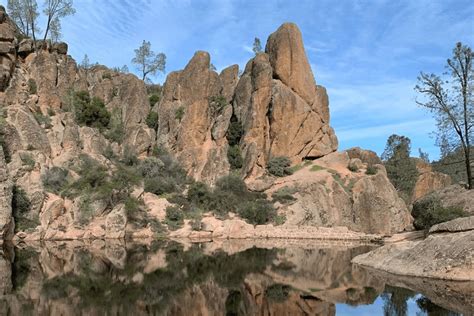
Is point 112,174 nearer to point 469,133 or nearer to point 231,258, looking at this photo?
point 231,258

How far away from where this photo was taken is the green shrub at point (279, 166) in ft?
155

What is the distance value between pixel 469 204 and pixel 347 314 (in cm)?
1503

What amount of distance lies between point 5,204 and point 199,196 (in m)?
16.6

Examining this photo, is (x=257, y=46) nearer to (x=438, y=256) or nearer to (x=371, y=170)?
(x=371, y=170)

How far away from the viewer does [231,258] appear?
2227cm

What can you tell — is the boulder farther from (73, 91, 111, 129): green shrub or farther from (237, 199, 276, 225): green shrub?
(73, 91, 111, 129): green shrub

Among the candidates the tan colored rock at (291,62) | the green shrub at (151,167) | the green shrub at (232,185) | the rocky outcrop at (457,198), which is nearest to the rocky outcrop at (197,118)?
the green shrub at (232,185)

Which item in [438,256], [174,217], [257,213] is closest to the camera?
[438,256]

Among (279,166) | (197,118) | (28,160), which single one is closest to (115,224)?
(28,160)

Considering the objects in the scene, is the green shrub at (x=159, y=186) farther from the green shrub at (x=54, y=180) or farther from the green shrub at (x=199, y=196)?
the green shrub at (x=54, y=180)

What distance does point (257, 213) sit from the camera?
129 ft

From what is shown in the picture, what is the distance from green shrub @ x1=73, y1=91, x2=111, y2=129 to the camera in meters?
49.2

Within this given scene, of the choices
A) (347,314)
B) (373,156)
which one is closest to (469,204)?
(347,314)

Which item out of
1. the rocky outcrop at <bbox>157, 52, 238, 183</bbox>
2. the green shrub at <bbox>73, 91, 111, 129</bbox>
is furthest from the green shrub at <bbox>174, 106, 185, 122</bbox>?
the green shrub at <bbox>73, 91, 111, 129</bbox>
